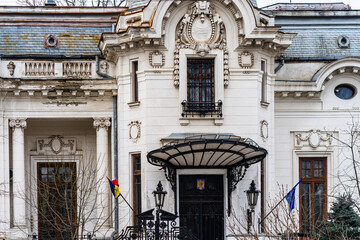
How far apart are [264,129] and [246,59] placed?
2.57 m

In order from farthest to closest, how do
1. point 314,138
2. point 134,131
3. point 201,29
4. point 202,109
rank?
point 314,138
point 134,131
point 201,29
point 202,109

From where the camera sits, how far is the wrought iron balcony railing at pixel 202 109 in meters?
32.3

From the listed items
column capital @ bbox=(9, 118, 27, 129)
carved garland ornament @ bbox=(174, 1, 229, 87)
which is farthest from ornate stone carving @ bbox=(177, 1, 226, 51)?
column capital @ bbox=(9, 118, 27, 129)

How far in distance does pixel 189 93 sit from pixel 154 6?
3215 mm

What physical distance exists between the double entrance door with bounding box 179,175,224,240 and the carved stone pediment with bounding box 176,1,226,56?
442 cm

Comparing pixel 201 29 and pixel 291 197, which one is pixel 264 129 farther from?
pixel 201 29

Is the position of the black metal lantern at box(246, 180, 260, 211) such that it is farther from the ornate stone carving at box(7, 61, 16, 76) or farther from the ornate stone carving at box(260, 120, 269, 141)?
the ornate stone carving at box(7, 61, 16, 76)

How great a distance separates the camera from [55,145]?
1422 inches

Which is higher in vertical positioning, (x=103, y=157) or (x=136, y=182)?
(x=103, y=157)

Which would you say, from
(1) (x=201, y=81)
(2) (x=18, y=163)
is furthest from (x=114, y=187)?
(1) (x=201, y=81)

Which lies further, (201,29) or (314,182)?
(314,182)

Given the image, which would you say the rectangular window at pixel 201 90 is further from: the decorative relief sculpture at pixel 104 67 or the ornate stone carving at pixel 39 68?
the ornate stone carving at pixel 39 68

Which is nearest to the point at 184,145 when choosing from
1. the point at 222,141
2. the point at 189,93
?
the point at 222,141

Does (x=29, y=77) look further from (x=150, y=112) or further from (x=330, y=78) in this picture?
(x=330, y=78)
